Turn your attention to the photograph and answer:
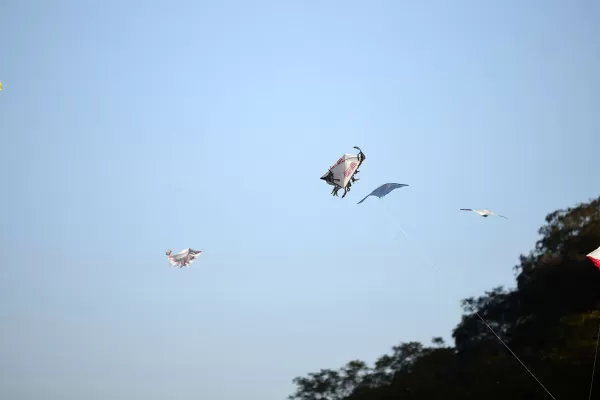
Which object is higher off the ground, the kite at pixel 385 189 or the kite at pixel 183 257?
the kite at pixel 183 257

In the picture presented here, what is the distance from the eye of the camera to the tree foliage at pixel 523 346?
137ft

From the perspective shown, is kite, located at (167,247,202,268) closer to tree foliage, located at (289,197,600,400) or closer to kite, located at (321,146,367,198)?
kite, located at (321,146,367,198)

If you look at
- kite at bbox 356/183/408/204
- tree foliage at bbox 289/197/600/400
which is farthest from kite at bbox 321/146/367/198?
tree foliage at bbox 289/197/600/400

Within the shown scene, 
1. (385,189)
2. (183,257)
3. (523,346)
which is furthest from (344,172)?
(523,346)

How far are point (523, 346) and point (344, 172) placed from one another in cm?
2519

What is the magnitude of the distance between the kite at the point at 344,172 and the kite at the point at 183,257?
9.27 metres

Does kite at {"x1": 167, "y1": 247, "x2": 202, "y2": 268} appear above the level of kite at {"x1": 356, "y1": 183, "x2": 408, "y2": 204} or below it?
above

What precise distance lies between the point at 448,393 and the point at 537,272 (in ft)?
36.1

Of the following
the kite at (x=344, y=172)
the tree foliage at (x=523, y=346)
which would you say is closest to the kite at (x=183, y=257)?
the kite at (x=344, y=172)

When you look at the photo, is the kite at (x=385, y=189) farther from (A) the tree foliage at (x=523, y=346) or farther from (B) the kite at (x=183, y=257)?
(A) the tree foliage at (x=523, y=346)

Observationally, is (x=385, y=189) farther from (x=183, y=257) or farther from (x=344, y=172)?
(x=183, y=257)

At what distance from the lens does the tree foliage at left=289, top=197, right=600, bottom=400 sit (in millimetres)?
41656

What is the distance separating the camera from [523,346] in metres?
47.6

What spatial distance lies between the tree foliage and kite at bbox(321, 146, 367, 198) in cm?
1927
